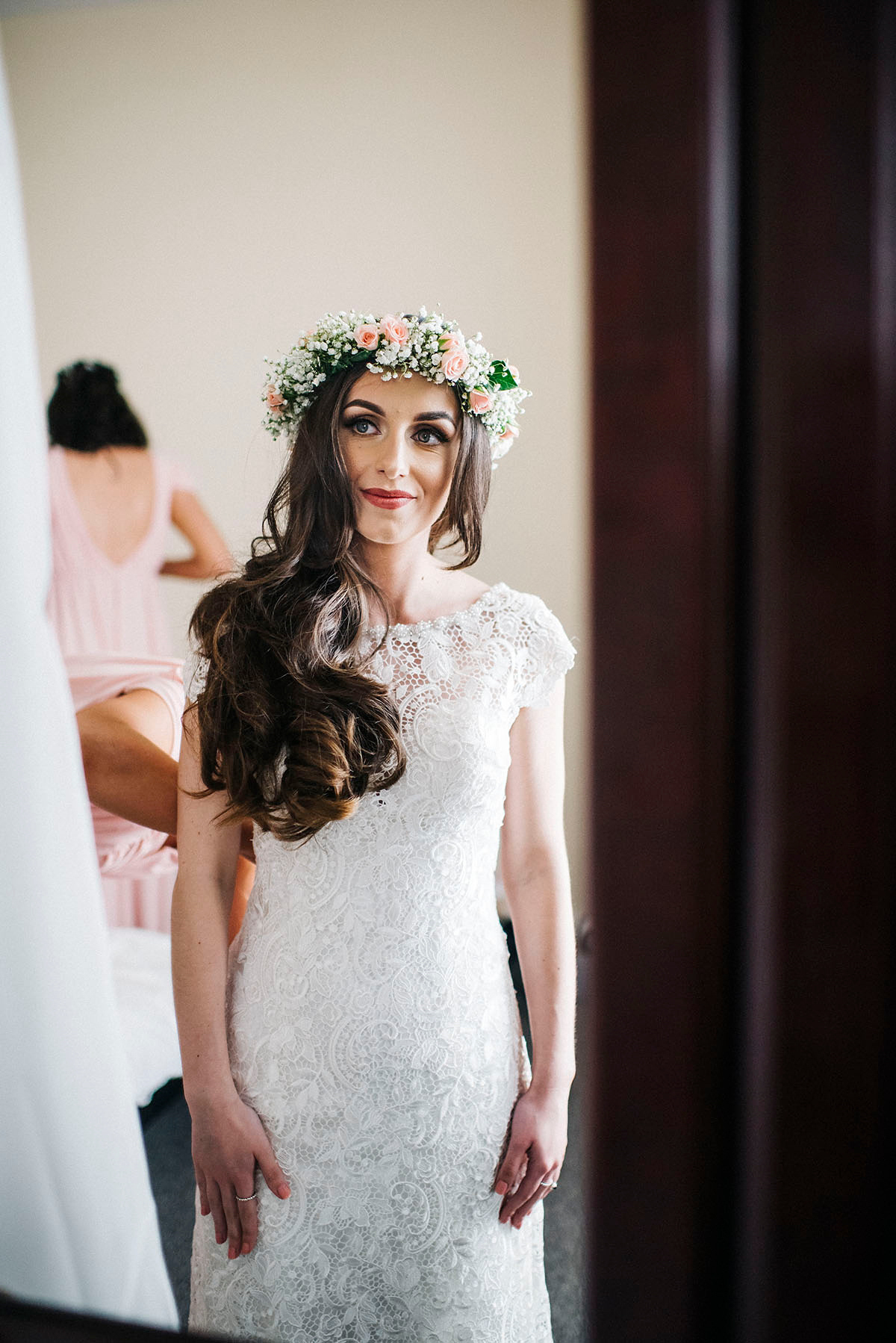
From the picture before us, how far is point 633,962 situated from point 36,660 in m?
0.37

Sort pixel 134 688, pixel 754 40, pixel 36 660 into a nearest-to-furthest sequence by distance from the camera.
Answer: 1. pixel 754 40
2. pixel 36 660
3. pixel 134 688

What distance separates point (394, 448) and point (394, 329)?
10 centimetres

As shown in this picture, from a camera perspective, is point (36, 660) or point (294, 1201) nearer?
point (36, 660)

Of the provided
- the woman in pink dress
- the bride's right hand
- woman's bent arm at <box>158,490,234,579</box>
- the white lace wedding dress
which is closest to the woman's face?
the white lace wedding dress

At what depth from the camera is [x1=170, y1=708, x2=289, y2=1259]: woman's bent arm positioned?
53 centimetres

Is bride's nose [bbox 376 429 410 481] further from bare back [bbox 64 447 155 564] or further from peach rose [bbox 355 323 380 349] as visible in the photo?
bare back [bbox 64 447 155 564]

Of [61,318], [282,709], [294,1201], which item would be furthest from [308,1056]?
[61,318]

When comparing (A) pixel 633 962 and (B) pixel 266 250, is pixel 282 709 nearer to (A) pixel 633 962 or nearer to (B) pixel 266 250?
(A) pixel 633 962

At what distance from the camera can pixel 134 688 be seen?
80cm

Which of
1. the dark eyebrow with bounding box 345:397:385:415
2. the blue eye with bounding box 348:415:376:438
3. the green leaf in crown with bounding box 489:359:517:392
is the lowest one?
the blue eye with bounding box 348:415:376:438

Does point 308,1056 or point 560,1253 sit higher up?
point 308,1056

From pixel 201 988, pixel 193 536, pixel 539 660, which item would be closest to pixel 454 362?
pixel 539 660

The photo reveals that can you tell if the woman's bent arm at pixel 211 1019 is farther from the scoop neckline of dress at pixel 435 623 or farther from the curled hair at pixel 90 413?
the curled hair at pixel 90 413

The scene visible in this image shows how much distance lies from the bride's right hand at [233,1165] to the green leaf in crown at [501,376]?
0.62 metres
